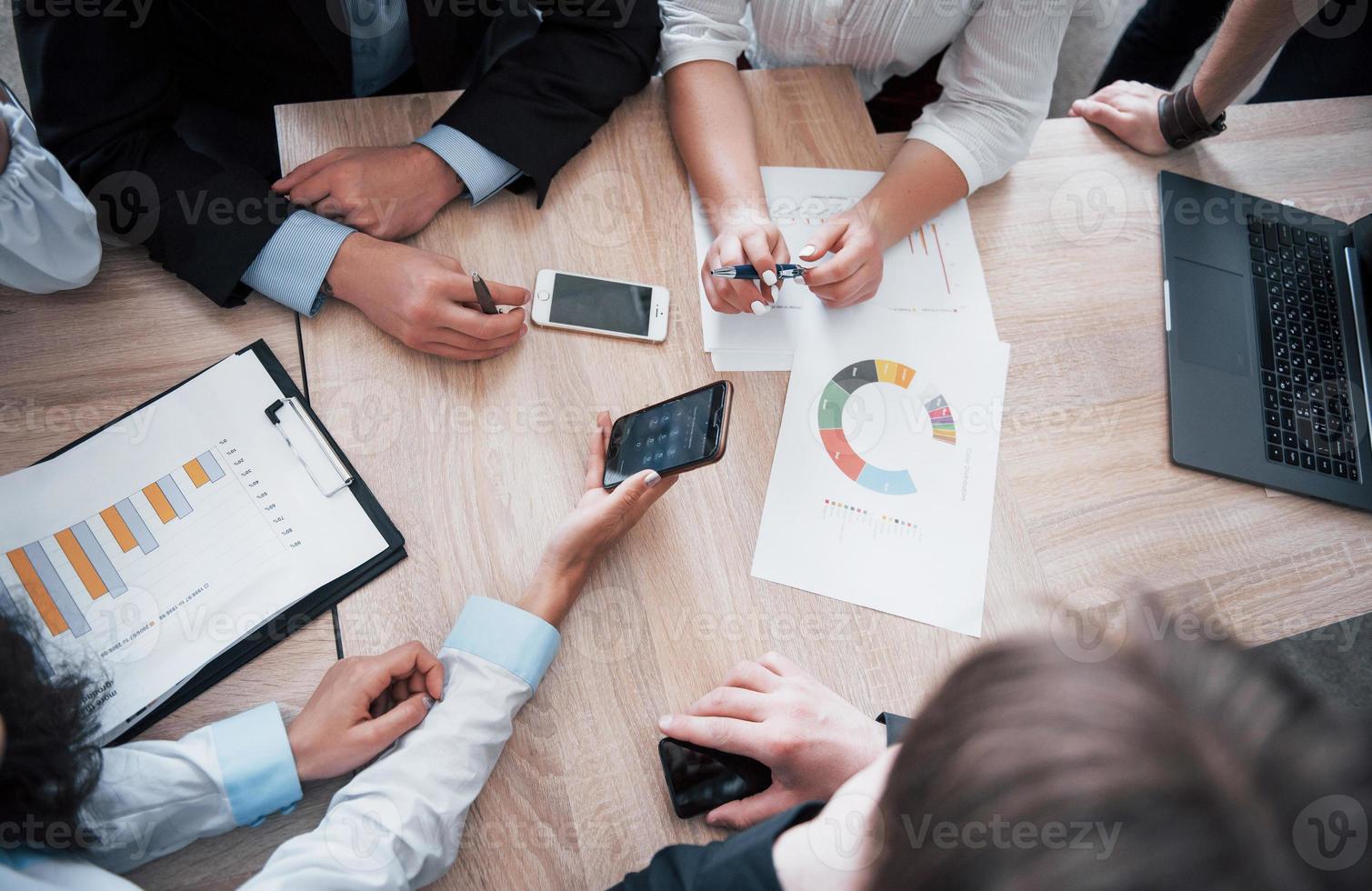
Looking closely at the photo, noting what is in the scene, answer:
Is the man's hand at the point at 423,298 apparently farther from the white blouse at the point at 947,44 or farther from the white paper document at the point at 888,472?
the white blouse at the point at 947,44

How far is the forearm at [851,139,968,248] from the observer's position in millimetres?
1041

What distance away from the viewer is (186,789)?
0.70 metres

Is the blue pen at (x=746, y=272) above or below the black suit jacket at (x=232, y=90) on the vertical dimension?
below

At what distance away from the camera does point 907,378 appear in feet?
3.23

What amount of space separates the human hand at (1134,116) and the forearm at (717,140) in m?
0.56

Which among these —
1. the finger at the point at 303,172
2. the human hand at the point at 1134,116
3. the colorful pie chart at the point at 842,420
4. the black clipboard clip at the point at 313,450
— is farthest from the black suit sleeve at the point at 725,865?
the human hand at the point at 1134,116

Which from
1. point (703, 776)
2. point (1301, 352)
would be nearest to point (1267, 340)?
point (1301, 352)

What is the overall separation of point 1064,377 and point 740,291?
1.47ft

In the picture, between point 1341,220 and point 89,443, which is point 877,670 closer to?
point 89,443

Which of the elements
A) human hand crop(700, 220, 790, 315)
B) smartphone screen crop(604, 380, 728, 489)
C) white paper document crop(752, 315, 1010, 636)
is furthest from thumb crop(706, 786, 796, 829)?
human hand crop(700, 220, 790, 315)

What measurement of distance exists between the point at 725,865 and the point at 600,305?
64 centimetres

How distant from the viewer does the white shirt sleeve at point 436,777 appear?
0.68 meters

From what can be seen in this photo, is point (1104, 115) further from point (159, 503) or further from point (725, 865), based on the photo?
point (159, 503)

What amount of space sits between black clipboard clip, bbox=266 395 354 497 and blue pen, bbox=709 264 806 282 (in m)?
0.49
